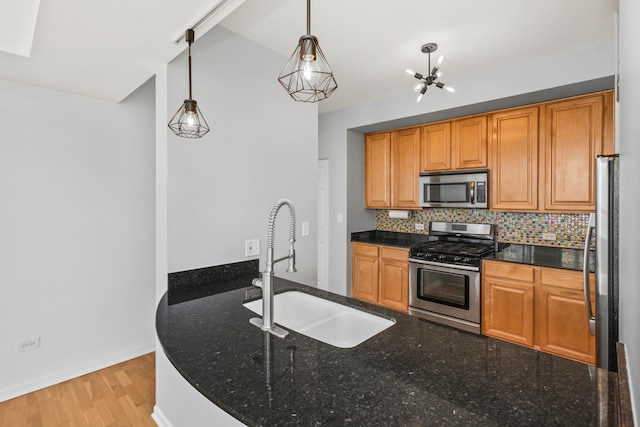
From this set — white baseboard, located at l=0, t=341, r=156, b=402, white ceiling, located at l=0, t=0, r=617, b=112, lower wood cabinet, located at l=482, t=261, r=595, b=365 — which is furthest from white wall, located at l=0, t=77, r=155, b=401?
lower wood cabinet, located at l=482, t=261, r=595, b=365

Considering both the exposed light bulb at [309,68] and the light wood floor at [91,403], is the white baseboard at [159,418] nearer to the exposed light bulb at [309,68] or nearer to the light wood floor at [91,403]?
the light wood floor at [91,403]

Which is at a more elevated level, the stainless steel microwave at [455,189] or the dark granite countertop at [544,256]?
the stainless steel microwave at [455,189]

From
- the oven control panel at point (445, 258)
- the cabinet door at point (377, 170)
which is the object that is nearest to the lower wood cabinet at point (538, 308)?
the oven control panel at point (445, 258)

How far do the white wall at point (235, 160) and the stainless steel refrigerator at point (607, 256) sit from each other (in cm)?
179

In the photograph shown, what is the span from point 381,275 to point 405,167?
4.29 ft

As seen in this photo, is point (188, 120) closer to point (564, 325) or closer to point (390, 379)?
point (390, 379)

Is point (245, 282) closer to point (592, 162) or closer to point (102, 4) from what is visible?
point (102, 4)

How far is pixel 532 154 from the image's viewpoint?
2971mm

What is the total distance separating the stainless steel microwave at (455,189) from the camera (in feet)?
10.6

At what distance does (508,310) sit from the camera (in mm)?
2863

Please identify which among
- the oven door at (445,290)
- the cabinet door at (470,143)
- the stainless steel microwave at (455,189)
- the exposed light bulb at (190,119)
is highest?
the cabinet door at (470,143)

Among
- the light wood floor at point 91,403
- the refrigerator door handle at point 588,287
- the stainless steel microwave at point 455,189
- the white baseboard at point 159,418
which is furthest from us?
the stainless steel microwave at point 455,189

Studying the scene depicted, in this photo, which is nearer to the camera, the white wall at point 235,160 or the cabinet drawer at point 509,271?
the white wall at point 235,160

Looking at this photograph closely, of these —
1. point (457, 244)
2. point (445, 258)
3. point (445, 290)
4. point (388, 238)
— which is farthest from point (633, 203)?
point (388, 238)
